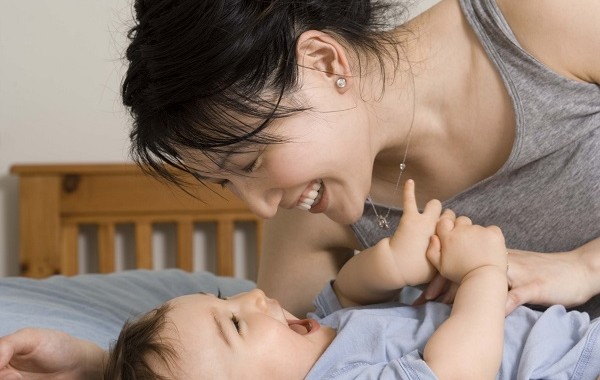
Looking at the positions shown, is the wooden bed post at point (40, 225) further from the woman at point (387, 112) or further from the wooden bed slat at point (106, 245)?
the woman at point (387, 112)

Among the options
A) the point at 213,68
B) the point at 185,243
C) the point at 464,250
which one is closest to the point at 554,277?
the point at 464,250

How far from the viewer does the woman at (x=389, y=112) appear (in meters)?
1.27

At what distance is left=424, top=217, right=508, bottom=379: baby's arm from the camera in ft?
3.77

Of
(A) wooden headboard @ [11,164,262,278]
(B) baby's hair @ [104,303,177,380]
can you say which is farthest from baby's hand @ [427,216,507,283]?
(A) wooden headboard @ [11,164,262,278]

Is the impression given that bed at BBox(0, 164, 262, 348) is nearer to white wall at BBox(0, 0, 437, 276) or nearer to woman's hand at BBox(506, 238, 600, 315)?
white wall at BBox(0, 0, 437, 276)

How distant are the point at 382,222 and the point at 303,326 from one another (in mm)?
358

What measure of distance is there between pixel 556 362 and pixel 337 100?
1.48 feet

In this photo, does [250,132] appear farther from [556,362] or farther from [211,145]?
[556,362]

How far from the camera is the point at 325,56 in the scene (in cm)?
133

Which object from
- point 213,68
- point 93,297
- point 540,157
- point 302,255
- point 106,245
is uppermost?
point 213,68

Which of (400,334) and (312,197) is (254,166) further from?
(400,334)

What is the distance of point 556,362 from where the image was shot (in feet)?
3.96

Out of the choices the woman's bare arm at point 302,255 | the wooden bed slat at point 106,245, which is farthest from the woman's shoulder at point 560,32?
the wooden bed slat at point 106,245

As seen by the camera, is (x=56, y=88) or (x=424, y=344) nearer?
(x=424, y=344)
